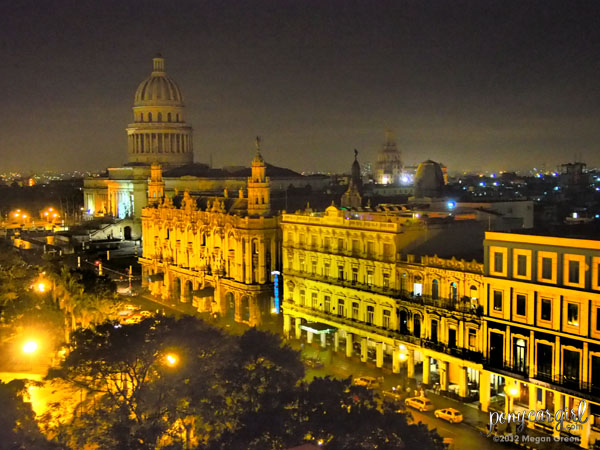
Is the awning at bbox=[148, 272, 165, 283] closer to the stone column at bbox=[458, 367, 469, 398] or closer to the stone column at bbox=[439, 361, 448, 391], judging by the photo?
the stone column at bbox=[439, 361, 448, 391]

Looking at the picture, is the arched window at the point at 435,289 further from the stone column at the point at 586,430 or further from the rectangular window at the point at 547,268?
the stone column at the point at 586,430

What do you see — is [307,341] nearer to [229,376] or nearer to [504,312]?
[504,312]

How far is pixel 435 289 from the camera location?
2229 inches

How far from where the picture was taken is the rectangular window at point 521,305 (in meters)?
49.2

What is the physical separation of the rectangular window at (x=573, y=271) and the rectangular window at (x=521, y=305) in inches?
149

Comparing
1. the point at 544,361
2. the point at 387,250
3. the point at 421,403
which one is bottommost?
the point at 421,403

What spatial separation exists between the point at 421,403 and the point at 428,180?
82445mm

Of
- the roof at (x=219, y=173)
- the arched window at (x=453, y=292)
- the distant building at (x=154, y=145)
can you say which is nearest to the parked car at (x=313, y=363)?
the arched window at (x=453, y=292)

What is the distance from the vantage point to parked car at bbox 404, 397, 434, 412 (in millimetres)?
51366

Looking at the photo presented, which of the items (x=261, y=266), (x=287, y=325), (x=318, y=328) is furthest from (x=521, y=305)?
(x=261, y=266)

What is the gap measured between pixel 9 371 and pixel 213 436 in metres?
29.0

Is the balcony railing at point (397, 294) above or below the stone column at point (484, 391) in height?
above

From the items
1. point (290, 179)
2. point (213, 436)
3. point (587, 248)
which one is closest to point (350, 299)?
point (587, 248)

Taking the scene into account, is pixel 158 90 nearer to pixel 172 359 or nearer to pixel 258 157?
pixel 258 157
